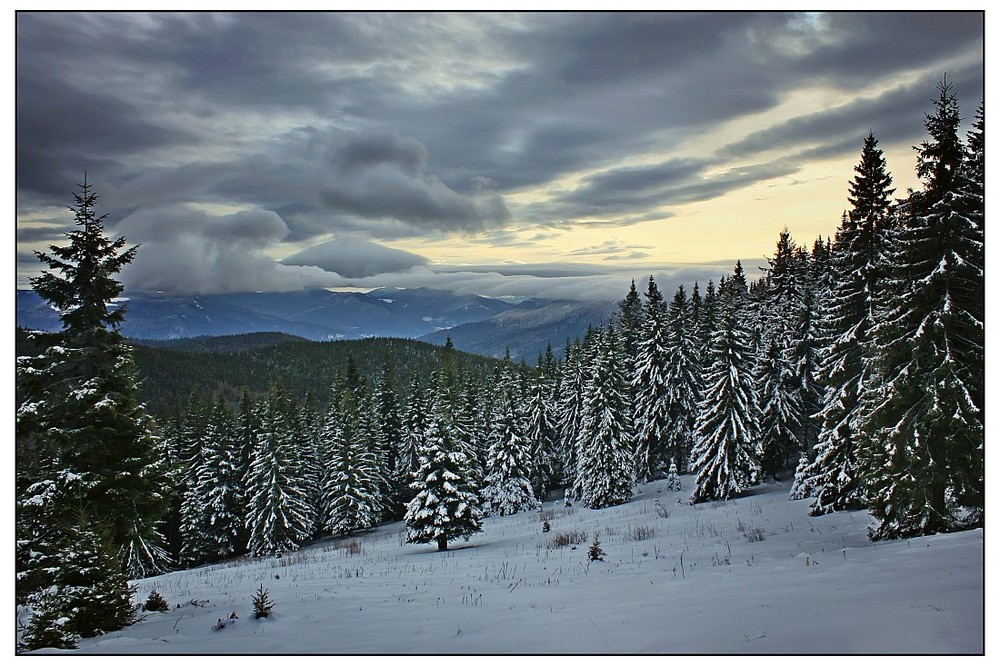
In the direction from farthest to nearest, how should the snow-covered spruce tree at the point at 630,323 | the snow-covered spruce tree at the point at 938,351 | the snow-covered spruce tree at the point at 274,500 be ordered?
the snow-covered spruce tree at the point at 630,323 → the snow-covered spruce tree at the point at 274,500 → the snow-covered spruce tree at the point at 938,351

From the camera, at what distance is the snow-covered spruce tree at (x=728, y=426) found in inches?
1164

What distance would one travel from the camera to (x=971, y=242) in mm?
11148

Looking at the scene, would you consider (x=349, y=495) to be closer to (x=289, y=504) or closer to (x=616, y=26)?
(x=289, y=504)

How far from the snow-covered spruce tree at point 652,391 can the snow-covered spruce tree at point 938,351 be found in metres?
27.5

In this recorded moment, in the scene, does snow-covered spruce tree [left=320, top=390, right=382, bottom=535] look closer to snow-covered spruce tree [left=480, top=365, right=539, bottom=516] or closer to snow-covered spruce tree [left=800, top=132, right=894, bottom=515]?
snow-covered spruce tree [left=480, top=365, right=539, bottom=516]

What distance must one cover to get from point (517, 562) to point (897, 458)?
35.1 ft

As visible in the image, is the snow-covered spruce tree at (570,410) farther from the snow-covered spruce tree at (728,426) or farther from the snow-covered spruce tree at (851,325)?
the snow-covered spruce tree at (851,325)

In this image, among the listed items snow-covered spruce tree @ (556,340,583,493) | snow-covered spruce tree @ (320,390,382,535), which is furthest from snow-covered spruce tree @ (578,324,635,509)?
snow-covered spruce tree @ (320,390,382,535)

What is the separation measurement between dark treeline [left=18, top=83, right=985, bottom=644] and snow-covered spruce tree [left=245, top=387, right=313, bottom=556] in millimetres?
175

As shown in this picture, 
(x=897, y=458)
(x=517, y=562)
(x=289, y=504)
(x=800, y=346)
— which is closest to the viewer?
(x=897, y=458)

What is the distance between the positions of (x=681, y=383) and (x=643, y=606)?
3396 cm

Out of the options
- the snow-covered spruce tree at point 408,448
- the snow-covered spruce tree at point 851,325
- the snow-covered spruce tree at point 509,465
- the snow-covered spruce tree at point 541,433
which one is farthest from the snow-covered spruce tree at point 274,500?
the snow-covered spruce tree at point 851,325

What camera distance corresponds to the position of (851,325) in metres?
18.9

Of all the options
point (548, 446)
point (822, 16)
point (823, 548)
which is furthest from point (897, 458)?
point (548, 446)
